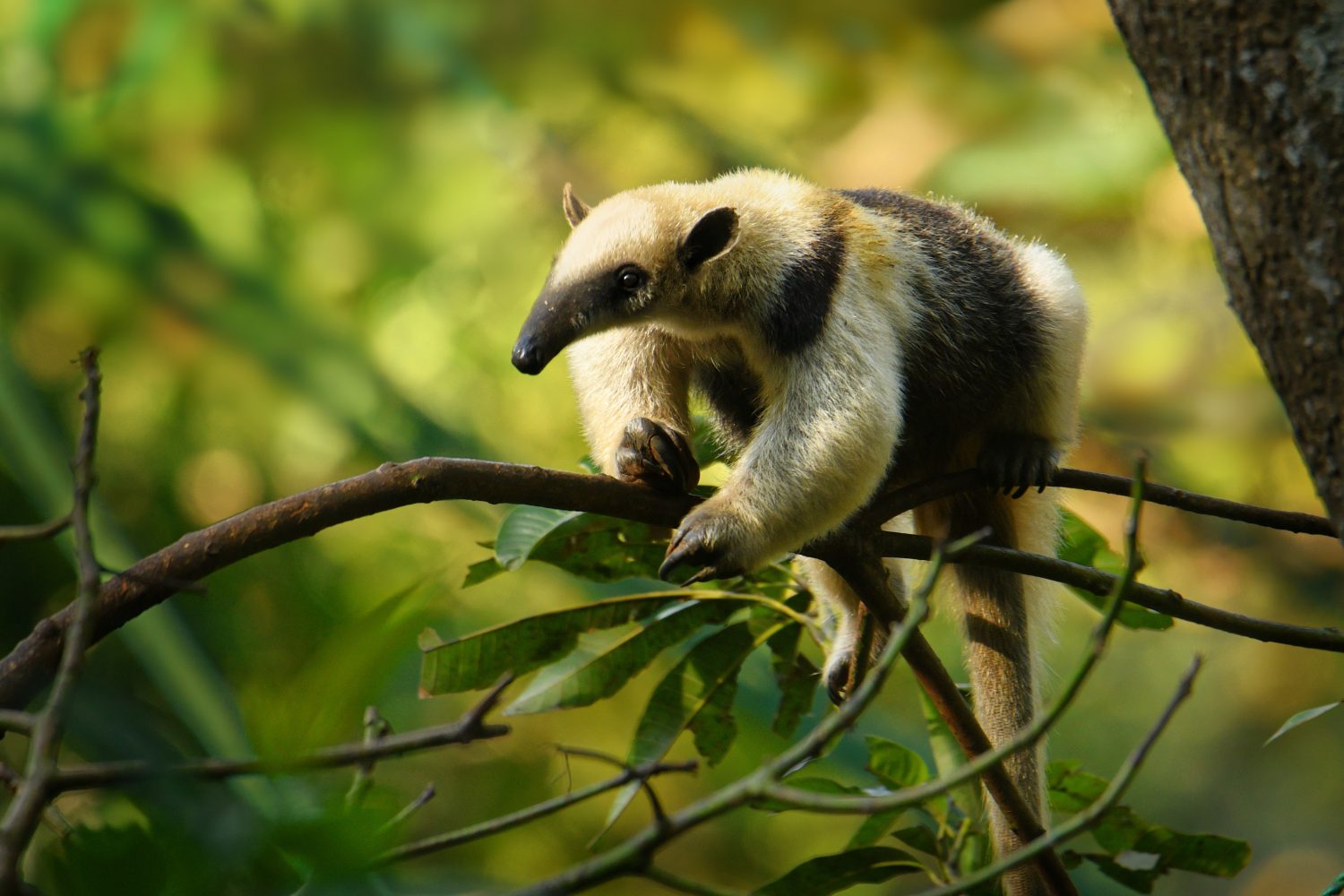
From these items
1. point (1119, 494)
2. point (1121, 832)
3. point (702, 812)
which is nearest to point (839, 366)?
point (1119, 494)

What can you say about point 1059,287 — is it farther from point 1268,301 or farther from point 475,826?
point 475,826

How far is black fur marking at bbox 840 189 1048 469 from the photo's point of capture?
72.5 inches

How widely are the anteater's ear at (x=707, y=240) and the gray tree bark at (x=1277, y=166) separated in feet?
2.24

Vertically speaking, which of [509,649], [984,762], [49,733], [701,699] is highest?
[49,733]

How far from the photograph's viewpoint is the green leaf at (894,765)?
5.32ft

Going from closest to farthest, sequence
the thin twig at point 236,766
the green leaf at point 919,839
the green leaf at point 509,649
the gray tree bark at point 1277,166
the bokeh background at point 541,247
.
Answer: the thin twig at point 236,766
the gray tree bark at point 1277,166
the green leaf at point 509,649
the green leaf at point 919,839
the bokeh background at point 541,247

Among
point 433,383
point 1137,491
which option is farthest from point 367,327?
point 1137,491

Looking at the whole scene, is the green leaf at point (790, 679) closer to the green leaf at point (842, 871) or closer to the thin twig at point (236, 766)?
the green leaf at point (842, 871)

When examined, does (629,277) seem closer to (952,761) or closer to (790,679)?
(790,679)

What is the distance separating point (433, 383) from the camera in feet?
12.9

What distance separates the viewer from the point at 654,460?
1562 mm

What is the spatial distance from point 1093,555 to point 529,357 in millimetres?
913

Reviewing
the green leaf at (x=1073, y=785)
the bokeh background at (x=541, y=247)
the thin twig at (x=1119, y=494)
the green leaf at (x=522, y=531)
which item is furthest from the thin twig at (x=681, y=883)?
the bokeh background at (x=541, y=247)

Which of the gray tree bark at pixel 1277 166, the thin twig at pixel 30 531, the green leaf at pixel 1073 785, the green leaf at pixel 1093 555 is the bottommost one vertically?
the green leaf at pixel 1073 785
